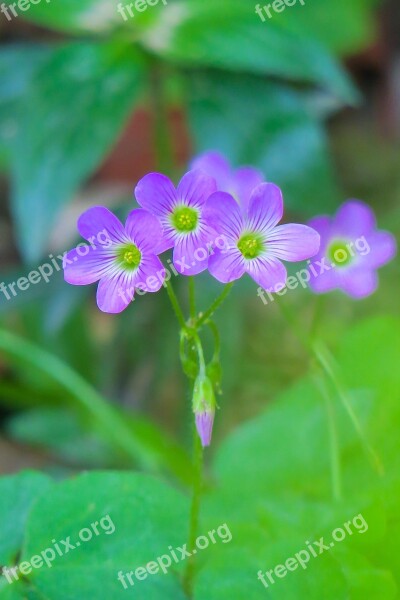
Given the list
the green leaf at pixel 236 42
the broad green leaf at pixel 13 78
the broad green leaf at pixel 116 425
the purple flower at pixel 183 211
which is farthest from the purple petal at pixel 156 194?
the broad green leaf at pixel 13 78

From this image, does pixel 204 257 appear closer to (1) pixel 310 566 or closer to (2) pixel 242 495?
(1) pixel 310 566

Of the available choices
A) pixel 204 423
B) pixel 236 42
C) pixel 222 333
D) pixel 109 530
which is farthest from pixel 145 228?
pixel 222 333

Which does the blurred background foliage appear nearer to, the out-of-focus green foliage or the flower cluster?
the out-of-focus green foliage

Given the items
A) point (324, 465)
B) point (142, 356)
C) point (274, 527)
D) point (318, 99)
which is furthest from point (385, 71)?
point (274, 527)

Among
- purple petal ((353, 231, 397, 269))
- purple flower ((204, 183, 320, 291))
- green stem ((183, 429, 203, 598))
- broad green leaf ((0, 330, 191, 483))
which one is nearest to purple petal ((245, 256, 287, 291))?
purple flower ((204, 183, 320, 291))

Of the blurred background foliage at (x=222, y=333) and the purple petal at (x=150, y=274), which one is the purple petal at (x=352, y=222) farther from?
the purple petal at (x=150, y=274)

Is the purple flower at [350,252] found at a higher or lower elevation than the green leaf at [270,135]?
lower

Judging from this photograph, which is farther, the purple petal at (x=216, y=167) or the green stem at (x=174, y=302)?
the purple petal at (x=216, y=167)
